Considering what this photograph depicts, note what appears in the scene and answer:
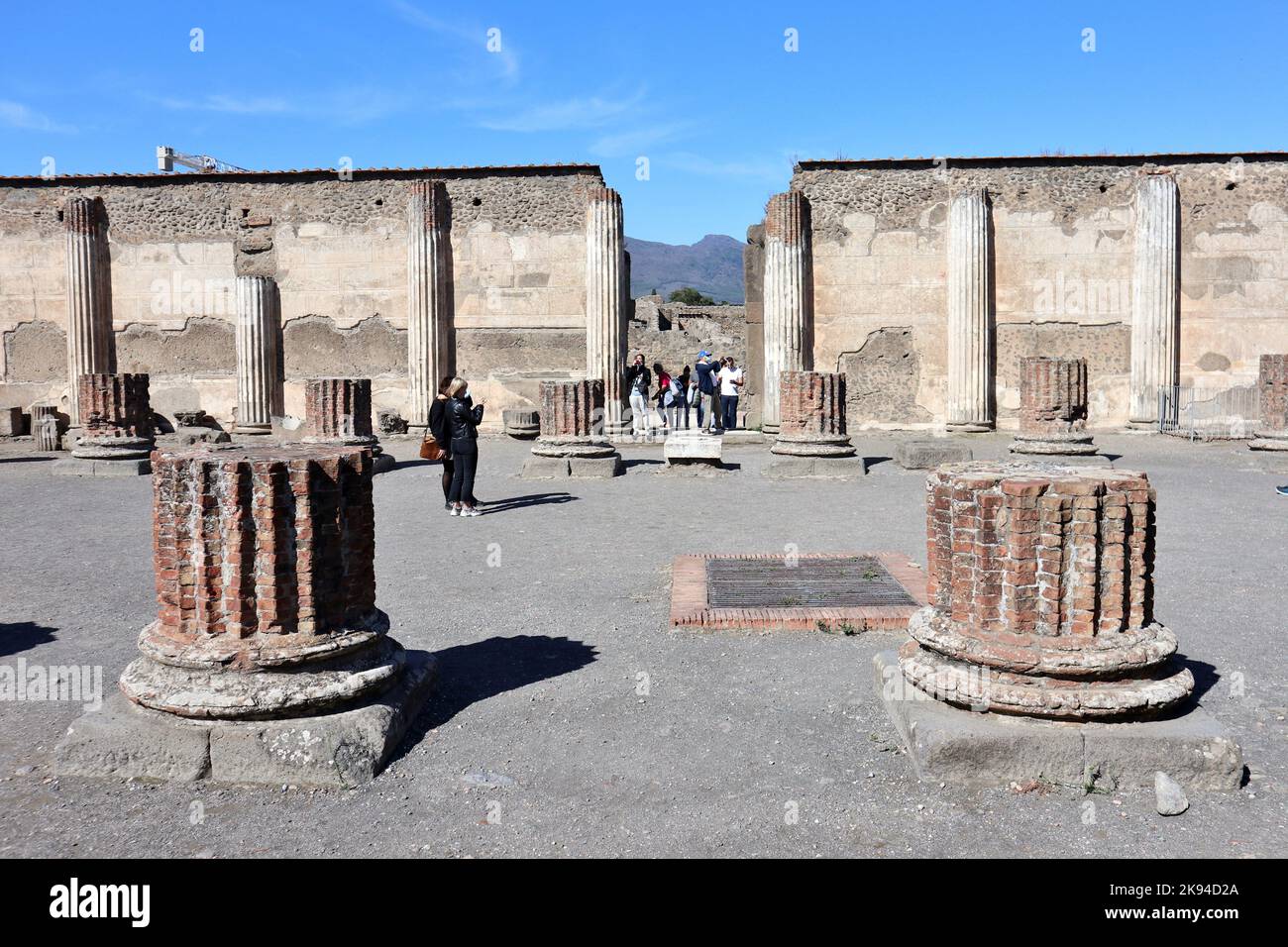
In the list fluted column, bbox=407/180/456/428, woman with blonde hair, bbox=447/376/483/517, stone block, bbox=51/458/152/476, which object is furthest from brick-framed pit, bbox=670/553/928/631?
fluted column, bbox=407/180/456/428

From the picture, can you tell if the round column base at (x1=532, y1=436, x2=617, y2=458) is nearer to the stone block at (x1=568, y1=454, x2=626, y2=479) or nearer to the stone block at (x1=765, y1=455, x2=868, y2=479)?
the stone block at (x1=568, y1=454, x2=626, y2=479)

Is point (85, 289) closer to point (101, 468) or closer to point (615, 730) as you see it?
point (101, 468)

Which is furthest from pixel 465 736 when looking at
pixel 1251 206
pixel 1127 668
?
pixel 1251 206

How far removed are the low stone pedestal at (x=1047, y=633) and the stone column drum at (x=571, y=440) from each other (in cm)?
875

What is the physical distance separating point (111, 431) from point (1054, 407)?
1212cm

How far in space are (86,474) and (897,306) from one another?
13146mm

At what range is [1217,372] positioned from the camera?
1736 centimetres

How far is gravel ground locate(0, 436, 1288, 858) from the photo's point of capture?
10.1ft

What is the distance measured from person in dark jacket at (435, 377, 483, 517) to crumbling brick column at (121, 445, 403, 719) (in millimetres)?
5397

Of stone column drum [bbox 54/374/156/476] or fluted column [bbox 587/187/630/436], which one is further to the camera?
fluted column [bbox 587/187/630/436]

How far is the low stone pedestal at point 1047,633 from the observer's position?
343 cm

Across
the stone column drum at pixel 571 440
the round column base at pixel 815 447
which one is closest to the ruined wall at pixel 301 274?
the stone column drum at pixel 571 440

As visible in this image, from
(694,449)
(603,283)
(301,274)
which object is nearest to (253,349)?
(301,274)
